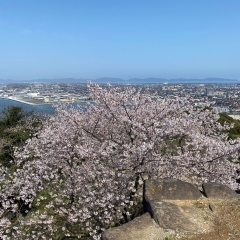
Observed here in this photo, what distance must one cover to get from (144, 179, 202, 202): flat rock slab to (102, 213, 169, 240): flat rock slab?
3.14ft

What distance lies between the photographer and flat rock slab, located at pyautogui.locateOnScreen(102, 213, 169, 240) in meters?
6.71

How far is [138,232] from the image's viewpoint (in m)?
6.84

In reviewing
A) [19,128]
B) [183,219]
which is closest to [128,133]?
[183,219]

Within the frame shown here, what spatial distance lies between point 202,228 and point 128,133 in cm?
362

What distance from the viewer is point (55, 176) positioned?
33.8 ft

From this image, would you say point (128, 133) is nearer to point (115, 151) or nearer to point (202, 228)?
point (115, 151)

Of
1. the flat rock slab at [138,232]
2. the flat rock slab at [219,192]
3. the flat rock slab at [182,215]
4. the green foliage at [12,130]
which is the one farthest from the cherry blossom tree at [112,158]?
the green foliage at [12,130]

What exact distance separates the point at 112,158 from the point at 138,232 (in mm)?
2576

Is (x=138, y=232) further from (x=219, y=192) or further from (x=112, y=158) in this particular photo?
(x=219, y=192)

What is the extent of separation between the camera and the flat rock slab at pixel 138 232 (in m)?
6.71

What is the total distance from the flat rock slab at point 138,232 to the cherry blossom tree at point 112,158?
1356 millimetres

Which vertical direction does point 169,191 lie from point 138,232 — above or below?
above

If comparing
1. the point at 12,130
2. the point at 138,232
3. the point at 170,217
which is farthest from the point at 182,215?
the point at 12,130

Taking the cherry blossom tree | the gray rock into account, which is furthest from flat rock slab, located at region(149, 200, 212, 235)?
the cherry blossom tree
